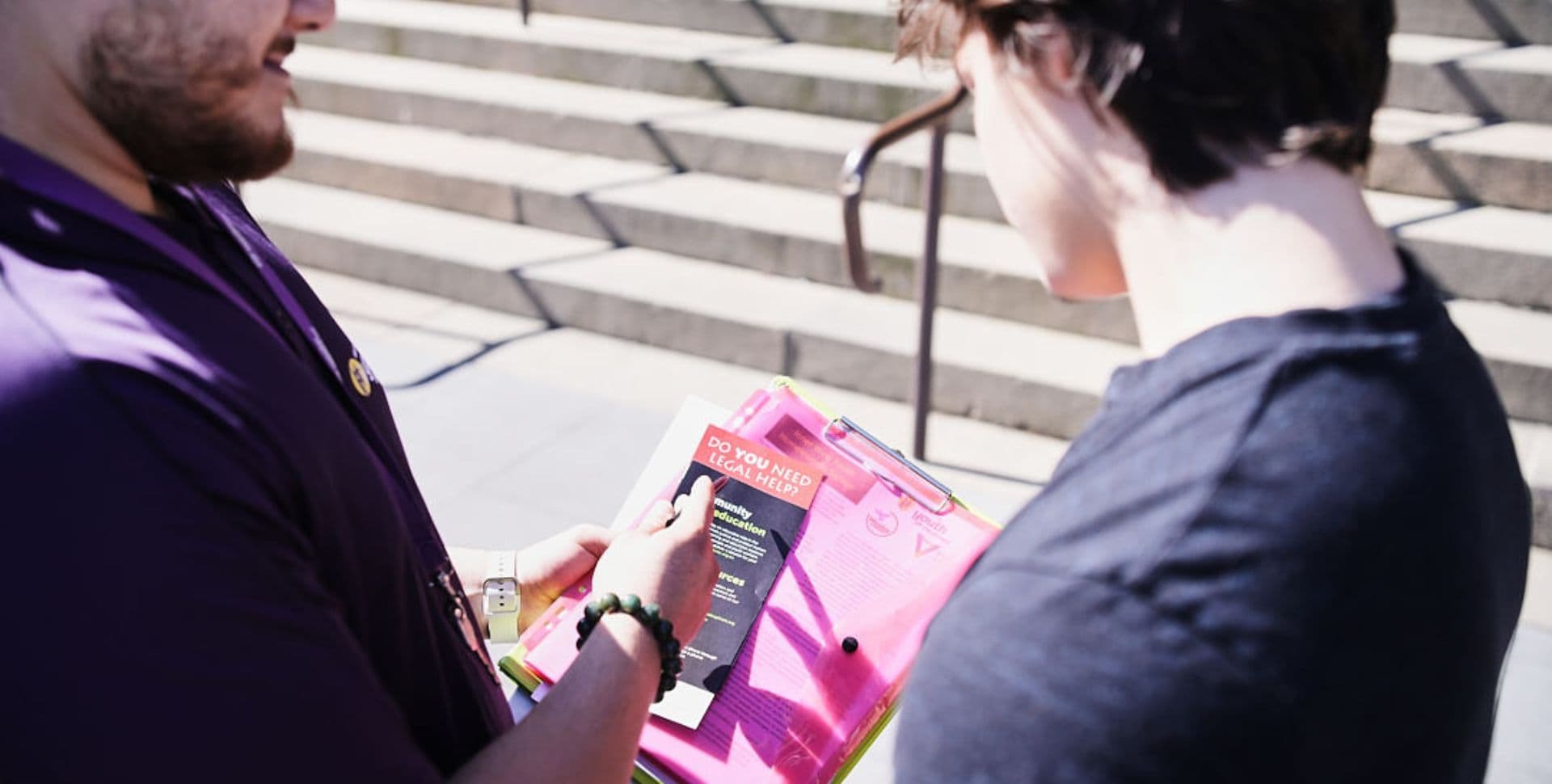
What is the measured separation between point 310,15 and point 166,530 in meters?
0.50

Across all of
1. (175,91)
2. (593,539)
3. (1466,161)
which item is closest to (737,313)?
(1466,161)

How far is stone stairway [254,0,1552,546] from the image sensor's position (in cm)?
391

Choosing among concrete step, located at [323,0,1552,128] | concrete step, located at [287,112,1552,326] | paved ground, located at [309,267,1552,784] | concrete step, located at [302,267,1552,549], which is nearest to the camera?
paved ground, located at [309,267,1552,784]

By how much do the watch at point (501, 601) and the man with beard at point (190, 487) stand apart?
0.33 metres

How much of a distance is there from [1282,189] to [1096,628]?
314 mm

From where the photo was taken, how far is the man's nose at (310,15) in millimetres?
1160

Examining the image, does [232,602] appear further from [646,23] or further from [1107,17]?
[646,23]

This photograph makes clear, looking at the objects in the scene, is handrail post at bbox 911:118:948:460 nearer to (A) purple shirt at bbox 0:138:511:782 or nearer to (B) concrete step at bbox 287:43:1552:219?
(B) concrete step at bbox 287:43:1552:219

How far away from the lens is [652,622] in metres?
1.31

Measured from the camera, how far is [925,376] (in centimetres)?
360

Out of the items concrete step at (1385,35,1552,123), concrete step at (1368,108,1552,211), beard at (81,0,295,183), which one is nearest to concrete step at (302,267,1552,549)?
concrete step at (1368,108,1552,211)

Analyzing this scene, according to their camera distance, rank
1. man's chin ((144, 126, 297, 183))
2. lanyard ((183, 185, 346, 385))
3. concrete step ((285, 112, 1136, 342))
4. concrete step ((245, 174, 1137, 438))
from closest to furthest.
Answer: man's chin ((144, 126, 297, 183))
lanyard ((183, 185, 346, 385))
concrete step ((245, 174, 1137, 438))
concrete step ((285, 112, 1136, 342))

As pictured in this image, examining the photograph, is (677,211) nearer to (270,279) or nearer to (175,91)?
(270,279)

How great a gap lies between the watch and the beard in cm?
63
